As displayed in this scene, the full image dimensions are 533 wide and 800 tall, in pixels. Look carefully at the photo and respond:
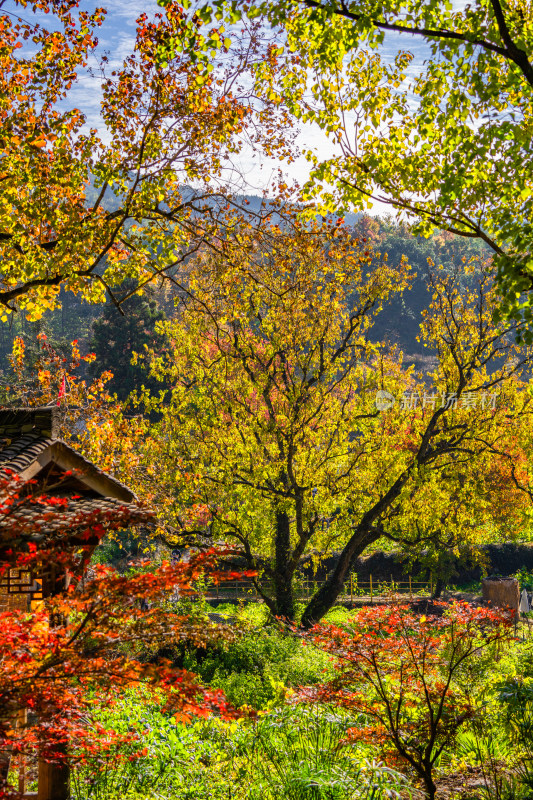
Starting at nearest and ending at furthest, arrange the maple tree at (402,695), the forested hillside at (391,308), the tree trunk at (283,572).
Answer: the maple tree at (402,695), the tree trunk at (283,572), the forested hillside at (391,308)

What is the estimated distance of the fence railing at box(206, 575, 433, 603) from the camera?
72.8 ft

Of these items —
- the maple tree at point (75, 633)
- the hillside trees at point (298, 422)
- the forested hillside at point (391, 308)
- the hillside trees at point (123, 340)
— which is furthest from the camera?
the forested hillside at point (391, 308)

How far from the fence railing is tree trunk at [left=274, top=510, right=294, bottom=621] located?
7.21 meters

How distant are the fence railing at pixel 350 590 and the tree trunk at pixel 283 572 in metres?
7.21

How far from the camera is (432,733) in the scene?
5.20m

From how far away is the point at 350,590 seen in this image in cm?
2306

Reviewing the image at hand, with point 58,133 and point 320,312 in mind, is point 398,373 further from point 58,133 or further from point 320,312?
point 58,133

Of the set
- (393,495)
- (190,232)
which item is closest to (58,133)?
(190,232)

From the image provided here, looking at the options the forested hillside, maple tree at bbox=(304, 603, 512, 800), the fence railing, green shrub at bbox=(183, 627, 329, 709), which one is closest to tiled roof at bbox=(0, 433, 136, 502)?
maple tree at bbox=(304, 603, 512, 800)

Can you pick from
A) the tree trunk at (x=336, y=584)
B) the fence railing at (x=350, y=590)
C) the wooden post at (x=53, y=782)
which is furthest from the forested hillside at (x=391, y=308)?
the wooden post at (x=53, y=782)

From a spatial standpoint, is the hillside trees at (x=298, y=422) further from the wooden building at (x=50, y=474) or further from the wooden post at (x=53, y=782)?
the wooden post at (x=53, y=782)

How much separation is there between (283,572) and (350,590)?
933 centimetres

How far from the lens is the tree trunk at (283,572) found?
570 inches

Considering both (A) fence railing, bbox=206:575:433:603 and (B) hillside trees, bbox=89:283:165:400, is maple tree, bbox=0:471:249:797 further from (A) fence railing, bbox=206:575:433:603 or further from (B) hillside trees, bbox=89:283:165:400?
(B) hillside trees, bbox=89:283:165:400
